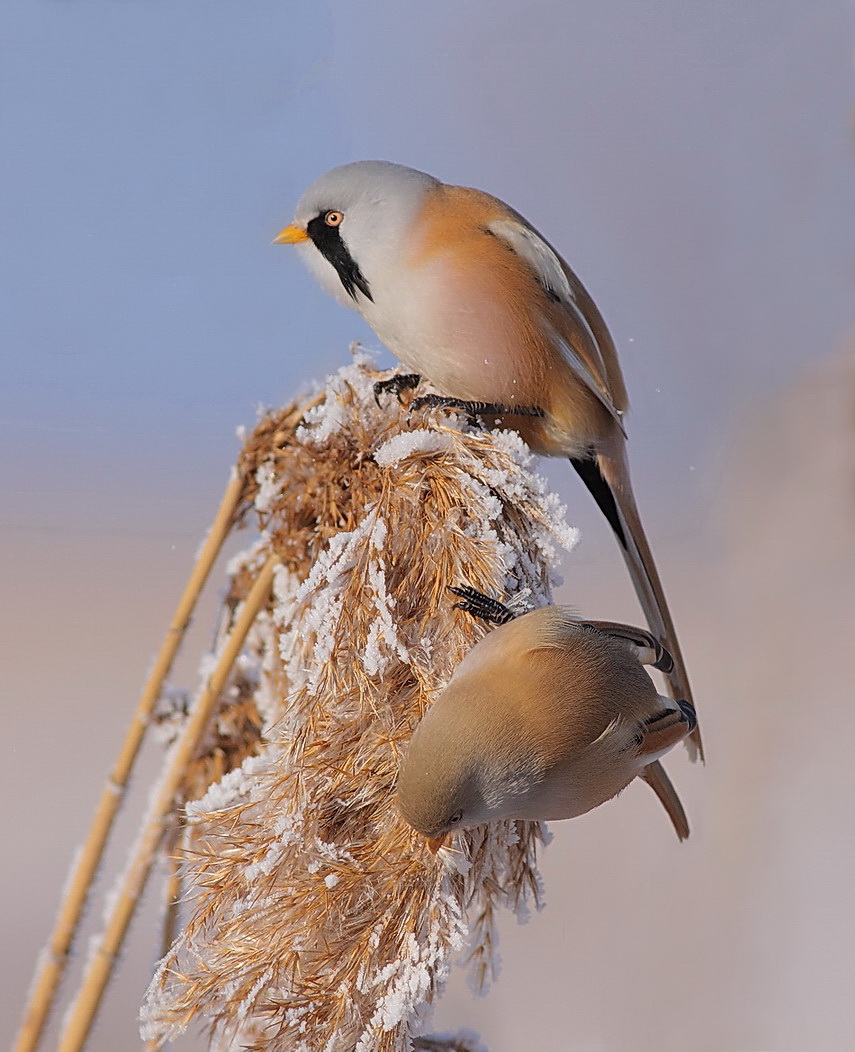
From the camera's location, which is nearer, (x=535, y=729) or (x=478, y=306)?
(x=535, y=729)

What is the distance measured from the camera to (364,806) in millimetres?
622

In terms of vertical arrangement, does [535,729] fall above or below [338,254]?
below

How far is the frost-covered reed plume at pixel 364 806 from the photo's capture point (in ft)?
1.90

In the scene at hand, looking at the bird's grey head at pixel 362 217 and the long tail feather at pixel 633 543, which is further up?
the bird's grey head at pixel 362 217

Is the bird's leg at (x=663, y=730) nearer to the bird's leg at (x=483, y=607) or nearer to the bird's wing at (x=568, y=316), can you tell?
→ the bird's leg at (x=483, y=607)

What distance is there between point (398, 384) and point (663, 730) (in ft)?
1.08

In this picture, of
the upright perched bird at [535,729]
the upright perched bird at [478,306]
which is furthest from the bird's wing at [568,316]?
the upright perched bird at [535,729]

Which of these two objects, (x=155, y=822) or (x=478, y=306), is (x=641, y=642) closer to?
(x=478, y=306)

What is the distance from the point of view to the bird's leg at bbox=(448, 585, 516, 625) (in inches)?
23.8

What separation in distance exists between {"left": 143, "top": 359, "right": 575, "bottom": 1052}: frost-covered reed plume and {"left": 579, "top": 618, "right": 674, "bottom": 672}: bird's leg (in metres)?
0.06

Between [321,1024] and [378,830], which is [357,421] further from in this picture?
[321,1024]

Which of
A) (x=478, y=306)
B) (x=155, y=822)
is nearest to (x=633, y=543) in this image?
(x=478, y=306)

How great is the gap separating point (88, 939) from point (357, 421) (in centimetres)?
47

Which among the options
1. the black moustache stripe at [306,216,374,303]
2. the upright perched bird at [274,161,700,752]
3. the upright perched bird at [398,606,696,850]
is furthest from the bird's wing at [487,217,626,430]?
the upright perched bird at [398,606,696,850]
